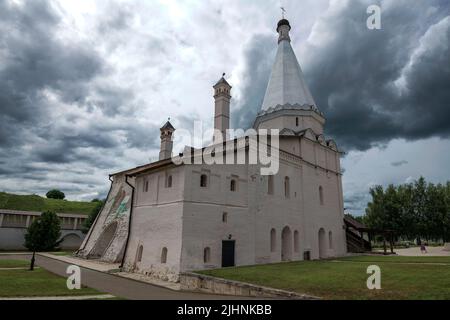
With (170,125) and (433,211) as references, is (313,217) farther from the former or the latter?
(433,211)

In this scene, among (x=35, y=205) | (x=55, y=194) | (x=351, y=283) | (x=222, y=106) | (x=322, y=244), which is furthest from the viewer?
(x=55, y=194)

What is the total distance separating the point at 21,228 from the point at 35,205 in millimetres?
10129

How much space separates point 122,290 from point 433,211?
1817 inches

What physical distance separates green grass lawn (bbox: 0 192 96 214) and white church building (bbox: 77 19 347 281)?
99.4 feet

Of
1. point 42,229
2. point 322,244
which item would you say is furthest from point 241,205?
point 42,229

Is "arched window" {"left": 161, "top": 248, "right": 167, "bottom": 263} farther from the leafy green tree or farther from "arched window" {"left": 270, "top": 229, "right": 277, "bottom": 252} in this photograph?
the leafy green tree

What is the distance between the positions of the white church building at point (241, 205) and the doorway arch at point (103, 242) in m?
0.10

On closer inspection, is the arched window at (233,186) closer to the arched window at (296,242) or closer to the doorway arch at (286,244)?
the doorway arch at (286,244)

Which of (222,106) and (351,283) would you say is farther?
(222,106)

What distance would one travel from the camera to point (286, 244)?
928 inches

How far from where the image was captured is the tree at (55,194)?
88325mm

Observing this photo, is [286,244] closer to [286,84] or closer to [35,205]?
[286,84]
